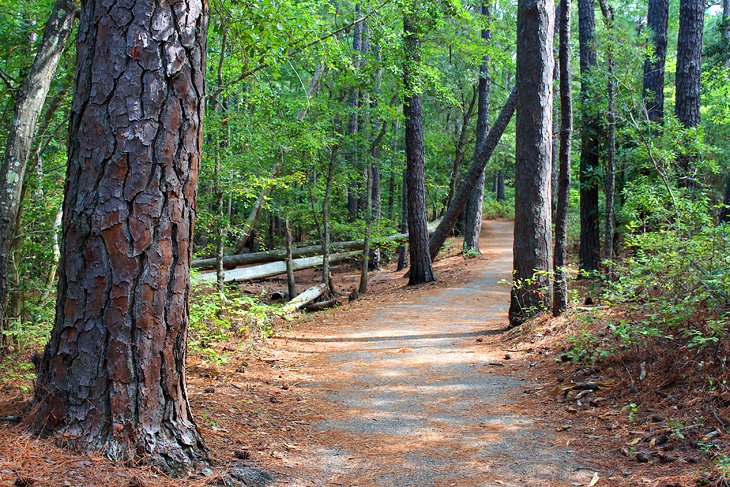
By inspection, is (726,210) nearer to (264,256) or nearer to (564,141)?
(564,141)

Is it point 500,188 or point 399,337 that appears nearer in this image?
point 399,337

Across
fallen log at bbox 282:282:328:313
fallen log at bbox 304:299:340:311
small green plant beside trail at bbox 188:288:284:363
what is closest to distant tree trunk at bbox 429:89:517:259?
fallen log at bbox 282:282:328:313

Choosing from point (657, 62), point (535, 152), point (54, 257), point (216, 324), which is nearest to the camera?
point (54, 257)

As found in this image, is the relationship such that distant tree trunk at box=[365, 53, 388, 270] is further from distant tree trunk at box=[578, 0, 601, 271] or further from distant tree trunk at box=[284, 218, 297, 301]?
distant tree trunk at box=[578, 0, 601, 271]

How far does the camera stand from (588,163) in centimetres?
1363

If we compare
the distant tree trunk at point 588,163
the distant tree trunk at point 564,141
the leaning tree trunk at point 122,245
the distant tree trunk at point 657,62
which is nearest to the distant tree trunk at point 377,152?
the distant tree trunk at point 588,163

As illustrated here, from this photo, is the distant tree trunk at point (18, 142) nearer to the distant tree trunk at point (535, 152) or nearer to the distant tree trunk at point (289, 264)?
the distant tree trunk at point (535, 152)

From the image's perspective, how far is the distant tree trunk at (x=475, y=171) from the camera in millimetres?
14555

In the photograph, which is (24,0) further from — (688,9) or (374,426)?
(688,9)

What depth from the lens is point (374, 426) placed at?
15.5ft

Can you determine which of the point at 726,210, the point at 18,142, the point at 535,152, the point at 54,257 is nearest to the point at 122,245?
the point at 18,142

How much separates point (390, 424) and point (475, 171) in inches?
461

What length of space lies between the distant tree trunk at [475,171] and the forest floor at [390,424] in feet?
24.8

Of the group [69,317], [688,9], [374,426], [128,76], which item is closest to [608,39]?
[688,9]
